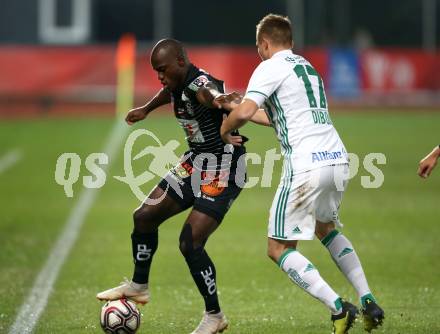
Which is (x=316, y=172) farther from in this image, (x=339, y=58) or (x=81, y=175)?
(x=339, y=58)

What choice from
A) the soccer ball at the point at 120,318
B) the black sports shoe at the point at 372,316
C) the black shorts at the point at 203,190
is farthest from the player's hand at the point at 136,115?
the black sports shoe at the point at 372,316

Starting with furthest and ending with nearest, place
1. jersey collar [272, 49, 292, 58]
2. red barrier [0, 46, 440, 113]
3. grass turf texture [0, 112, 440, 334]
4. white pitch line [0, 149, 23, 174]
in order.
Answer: red barrier [0, 46, 440, 113] < white pitch line [0, 149, 23, 174] < grass turf texture [0, 112, 440, 334] < jersey collar [272, 49, 292, 58]

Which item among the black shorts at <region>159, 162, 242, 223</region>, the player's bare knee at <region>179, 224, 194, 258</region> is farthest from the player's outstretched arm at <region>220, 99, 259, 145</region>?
the player's bare knee at <region>179, 224, 194, 258</region>

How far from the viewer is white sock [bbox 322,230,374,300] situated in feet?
25.8

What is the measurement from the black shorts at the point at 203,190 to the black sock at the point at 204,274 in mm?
330

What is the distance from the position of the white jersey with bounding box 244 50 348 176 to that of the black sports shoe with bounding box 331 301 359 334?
40.8 inches

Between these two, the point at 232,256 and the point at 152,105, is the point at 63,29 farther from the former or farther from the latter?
the point at 152,105

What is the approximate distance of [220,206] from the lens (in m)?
7.89

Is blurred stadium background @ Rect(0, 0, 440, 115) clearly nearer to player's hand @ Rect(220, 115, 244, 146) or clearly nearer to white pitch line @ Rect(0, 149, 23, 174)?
white pitch line @ Rect(0, 149, 23, 174)

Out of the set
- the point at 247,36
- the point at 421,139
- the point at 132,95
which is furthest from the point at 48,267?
the point at 247,36

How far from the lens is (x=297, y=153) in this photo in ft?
24.4

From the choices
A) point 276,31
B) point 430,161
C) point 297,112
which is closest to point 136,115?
point 276,31

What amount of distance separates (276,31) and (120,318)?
8.09 feet

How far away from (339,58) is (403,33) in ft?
16.0
